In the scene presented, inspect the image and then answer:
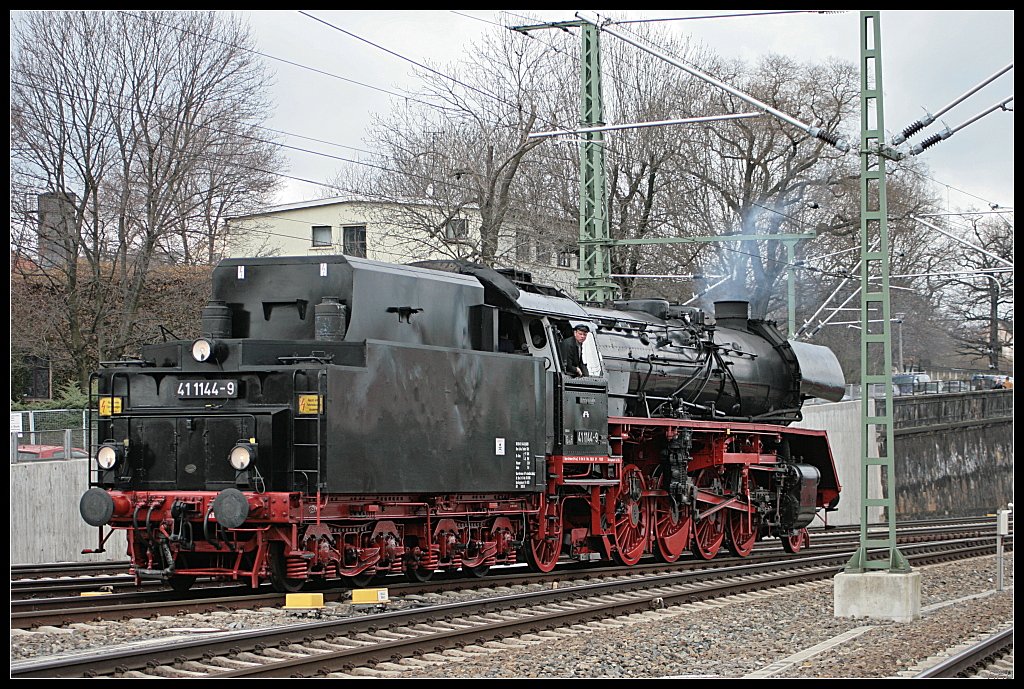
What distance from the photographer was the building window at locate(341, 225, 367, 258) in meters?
34.0

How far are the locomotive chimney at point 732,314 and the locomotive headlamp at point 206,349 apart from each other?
11.3 m

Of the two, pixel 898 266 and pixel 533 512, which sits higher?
pixel 898 266

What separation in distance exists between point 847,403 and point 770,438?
19.2 metres

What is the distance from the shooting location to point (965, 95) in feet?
40.5

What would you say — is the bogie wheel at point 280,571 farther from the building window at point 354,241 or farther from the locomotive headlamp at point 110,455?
the building window at point 354,241

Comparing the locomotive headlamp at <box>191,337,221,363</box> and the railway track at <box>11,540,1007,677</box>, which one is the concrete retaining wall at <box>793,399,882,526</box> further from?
the locomotive headlamp at <box>191,337,221,363</box>

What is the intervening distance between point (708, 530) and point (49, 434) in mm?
10508

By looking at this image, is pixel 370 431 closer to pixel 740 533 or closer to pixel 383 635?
pixel 383 635

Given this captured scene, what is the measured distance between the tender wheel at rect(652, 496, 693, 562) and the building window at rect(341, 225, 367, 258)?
16.5m

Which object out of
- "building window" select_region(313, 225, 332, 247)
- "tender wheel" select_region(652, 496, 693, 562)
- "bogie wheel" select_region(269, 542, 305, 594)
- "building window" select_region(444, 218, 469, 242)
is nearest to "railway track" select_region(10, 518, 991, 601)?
"tender wheel" select_region(652, 496, 693, 562)

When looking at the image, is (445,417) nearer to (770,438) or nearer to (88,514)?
(88,514)
